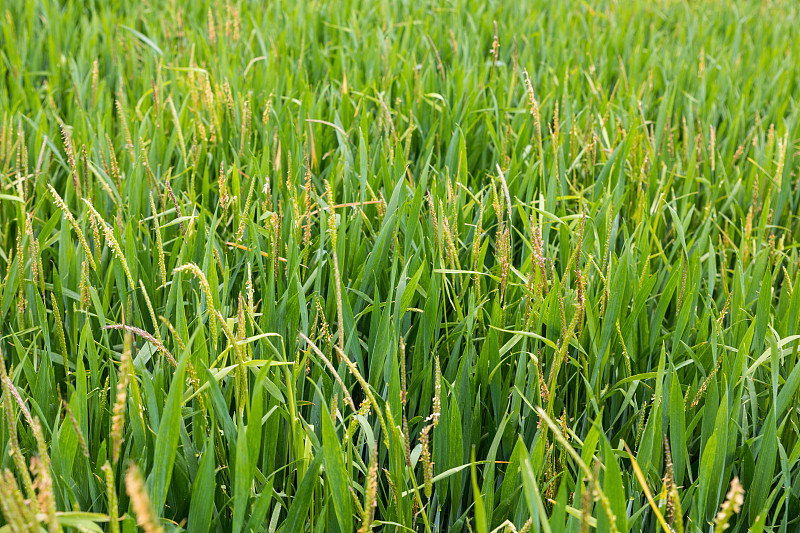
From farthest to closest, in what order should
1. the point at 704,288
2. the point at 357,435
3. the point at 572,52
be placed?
the point at 572,52, the point at 704,288, the point at 357,435

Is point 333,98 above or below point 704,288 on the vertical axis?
above

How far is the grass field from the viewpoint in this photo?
0.78 m

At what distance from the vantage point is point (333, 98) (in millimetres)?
2006

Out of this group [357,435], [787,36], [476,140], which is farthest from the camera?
[787,36]

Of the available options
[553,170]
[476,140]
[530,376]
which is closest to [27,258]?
[530,376]

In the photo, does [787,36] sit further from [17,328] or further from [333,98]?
[17,328]

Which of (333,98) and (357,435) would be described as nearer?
(357,435)

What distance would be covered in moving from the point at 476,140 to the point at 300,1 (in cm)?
156

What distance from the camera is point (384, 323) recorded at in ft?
3.26

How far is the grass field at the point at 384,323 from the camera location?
776mm

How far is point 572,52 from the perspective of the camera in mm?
2762

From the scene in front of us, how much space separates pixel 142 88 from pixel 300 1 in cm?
117

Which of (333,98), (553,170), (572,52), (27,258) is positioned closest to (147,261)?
(27,258)

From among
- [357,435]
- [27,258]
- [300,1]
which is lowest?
[357,435]
